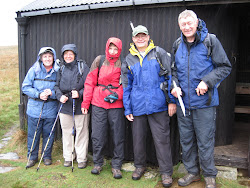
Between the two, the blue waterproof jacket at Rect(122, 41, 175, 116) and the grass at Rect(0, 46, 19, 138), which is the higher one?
the blue waterproof jacket at Rect(122, 41, 175, 116)

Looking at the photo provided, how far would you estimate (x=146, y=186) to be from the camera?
4207 mm

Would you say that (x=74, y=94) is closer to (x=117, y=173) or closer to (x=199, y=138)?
(x=117, y=173)

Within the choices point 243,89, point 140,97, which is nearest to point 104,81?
point 140,97

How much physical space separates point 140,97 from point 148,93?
145 millimetres

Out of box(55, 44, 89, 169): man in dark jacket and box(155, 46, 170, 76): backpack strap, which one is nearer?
box(155, 46, 170, 76): backpack strap

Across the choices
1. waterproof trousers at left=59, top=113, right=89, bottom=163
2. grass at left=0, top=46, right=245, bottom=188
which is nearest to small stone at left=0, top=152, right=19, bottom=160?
grass at left=0, top=46, right=245, bottom=188

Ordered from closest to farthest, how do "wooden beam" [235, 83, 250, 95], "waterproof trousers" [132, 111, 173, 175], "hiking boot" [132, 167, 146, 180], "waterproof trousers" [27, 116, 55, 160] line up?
"waterproof trousers" [132, 111, 173, 175]
"hiking boot" [132, 167, 146, 180]
"waterproof trousers" [27, 116, 55, 160]
"wooden beam" [235, 83, 250, 95]

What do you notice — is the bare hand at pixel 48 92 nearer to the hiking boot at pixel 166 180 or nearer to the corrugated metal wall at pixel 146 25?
the corrugated metal wall at pixel 146 25

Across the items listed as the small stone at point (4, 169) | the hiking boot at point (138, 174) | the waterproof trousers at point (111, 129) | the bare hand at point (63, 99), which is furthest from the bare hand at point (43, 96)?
the hiking boot at point (138, 174)

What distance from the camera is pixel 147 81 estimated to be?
403 cm

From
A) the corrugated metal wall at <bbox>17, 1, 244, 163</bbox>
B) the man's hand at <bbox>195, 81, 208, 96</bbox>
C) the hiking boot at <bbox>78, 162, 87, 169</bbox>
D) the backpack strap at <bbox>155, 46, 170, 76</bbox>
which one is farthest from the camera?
the hiking boot at <bbox>78, 162, 87, 169</bbox>

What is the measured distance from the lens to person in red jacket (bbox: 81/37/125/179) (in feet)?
14.4

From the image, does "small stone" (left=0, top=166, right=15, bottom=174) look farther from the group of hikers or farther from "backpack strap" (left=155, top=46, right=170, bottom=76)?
"backpack strap" (left=155, top=46, right=170, bottom=76)

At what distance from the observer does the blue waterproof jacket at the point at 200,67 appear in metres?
3.66
